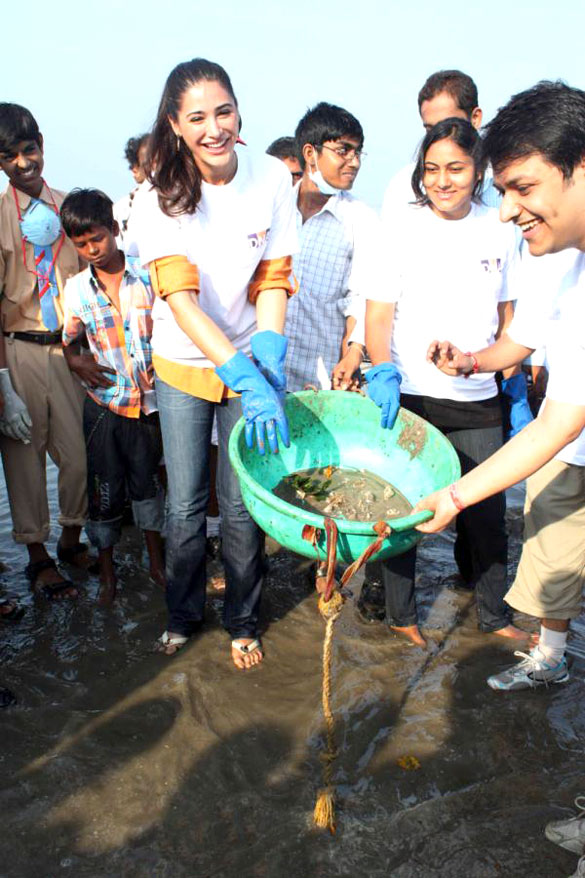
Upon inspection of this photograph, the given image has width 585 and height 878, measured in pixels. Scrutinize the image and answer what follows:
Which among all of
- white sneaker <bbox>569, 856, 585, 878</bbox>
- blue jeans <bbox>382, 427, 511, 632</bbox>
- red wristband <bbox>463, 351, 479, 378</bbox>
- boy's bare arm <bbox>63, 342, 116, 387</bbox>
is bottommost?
white sneaker <bbox>569, 856, 585, 878</bbox>

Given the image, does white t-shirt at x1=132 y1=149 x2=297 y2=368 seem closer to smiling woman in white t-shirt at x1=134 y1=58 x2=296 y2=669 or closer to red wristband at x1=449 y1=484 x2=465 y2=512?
smiling woman in white t-shirt at x1=134 y1=58 x2=296 y2=669

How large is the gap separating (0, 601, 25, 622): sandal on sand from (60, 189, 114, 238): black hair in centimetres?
165

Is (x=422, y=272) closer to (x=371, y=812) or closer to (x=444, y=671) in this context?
(x=444, y=671)

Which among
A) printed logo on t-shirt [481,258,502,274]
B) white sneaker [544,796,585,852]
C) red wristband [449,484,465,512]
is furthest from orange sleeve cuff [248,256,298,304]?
white sneaker [544,796,585,852]

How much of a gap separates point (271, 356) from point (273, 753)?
1344mm

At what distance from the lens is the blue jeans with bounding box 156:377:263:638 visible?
271 centimetres

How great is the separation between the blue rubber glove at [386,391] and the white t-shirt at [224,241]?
0.53 metres

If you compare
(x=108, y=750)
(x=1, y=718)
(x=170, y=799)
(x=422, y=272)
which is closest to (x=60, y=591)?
(x=1, y=718)

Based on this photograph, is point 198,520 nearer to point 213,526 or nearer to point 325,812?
point 325,812

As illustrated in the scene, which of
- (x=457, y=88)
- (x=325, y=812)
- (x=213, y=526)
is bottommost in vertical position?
(x=213, y=526)

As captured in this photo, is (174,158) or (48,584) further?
(48,584)

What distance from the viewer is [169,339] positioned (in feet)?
8.66

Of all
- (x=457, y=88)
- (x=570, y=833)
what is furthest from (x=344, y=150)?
(x=570, y=833)

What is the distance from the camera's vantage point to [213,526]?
4121 millimetres
